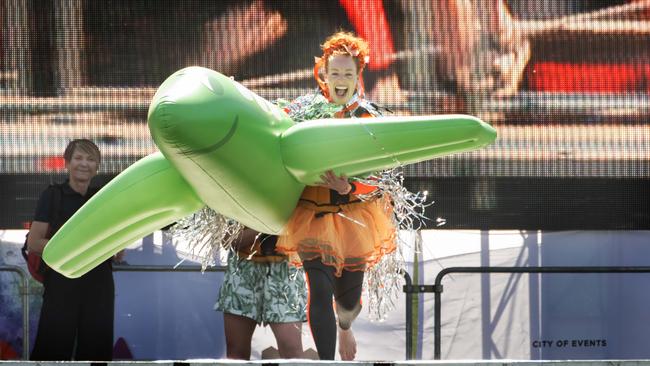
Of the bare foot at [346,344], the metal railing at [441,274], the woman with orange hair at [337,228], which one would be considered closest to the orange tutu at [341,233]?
the woman with orange hair at [337,228]

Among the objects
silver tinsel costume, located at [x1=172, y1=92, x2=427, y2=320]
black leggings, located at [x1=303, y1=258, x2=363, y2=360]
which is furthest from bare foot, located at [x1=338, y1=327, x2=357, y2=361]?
black leggings, located at [x1=303, y1=258, x2=363, y2=360]

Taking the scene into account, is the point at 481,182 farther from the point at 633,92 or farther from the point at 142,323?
the point at 142,323

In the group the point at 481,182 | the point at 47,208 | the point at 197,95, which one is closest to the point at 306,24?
the point at 481,182

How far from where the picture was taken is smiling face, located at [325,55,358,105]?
335 centimetres

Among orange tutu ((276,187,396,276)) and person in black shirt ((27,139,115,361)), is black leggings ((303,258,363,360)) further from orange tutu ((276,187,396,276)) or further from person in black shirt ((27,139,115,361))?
person in black shirt ((27,139,115,361))

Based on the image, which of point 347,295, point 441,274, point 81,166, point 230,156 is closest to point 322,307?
→ point 347,295

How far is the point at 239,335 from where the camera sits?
3.98 m

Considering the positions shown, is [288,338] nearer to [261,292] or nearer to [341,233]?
[261,292]

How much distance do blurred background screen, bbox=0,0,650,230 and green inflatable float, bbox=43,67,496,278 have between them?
1.69m

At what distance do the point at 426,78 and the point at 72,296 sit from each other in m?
1.89

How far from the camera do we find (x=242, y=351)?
3.98 metres

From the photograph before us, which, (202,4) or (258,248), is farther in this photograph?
(202,4)

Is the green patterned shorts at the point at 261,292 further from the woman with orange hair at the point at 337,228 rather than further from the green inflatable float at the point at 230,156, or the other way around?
the green inflatable float at the point at 230,156

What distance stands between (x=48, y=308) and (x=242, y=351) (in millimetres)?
938
